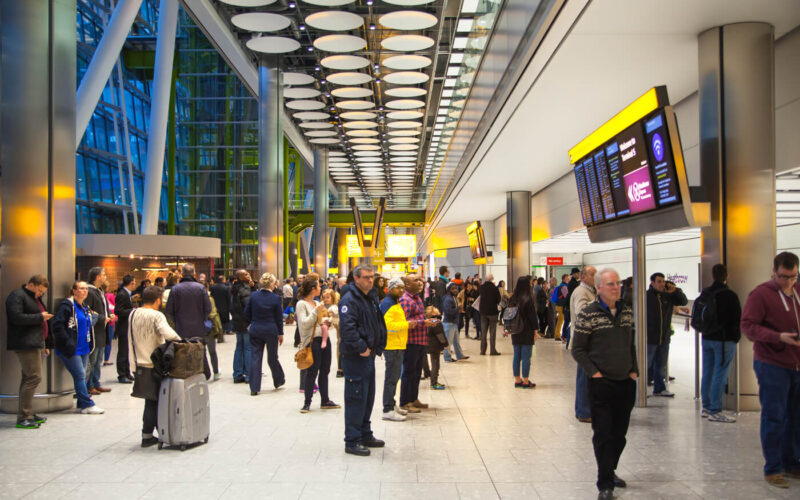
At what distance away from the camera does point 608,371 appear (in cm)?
498

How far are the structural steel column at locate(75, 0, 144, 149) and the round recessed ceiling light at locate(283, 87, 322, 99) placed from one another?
866 centimetres

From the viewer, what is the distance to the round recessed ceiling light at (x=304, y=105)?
2903 centimetres

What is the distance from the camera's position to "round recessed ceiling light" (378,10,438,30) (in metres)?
19.0

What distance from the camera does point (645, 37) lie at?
8.59 meters

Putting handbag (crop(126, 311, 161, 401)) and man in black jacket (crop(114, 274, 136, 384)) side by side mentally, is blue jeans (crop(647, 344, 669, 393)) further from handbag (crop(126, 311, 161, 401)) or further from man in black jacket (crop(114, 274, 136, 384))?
man in black jacket (crop(114, 274, 136, 384))

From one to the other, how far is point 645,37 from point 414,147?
31.7 meters

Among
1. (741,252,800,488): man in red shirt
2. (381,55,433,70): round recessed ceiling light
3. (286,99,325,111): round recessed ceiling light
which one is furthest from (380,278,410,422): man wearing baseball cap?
(286,99,325,111): round recessed ceiling light

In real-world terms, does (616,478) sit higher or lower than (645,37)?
lower

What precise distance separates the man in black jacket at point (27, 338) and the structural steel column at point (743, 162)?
26.8ft

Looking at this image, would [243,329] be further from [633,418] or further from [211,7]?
[211,7]

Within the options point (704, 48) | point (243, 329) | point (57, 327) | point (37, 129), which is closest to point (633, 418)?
point (704, 48)

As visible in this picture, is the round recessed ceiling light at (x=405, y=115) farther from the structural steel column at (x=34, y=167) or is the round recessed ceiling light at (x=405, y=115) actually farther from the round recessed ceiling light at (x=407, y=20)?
the structural steel column at (x=34, y=167)

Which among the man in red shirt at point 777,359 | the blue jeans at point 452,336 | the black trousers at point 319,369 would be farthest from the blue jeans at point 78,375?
the man in red shirt at point 777,359

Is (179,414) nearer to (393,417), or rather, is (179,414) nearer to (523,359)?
(393,417)
